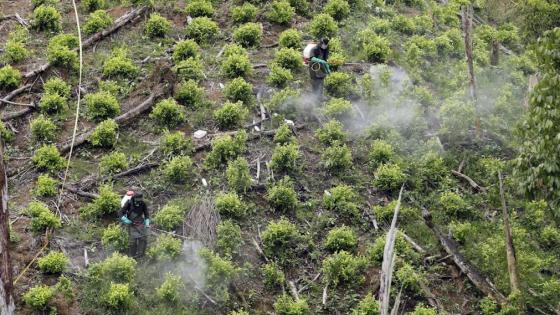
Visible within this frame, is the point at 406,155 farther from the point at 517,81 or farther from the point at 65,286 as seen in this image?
the point at 65,286

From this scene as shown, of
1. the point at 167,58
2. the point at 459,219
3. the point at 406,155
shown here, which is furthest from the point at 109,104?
the point at 459,219

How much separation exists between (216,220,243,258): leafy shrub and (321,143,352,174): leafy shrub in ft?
9.87

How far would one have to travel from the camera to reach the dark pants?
13.3 metres

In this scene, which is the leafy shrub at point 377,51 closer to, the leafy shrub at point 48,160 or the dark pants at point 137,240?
the leafy shrub at point 48,160

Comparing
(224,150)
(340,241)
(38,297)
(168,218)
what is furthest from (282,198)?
(38,297)

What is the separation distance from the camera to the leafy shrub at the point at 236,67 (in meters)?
18.6

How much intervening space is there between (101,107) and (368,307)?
25.5ft

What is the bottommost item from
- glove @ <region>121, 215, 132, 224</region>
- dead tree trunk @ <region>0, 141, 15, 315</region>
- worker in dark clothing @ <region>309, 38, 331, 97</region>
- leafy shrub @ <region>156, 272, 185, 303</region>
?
leafy shrub @ <region>156, 272, 185, 303</region>

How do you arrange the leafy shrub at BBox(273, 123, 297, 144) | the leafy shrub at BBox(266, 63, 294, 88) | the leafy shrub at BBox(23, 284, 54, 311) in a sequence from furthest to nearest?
the leafy shrub at BBox(266, 63, 294, 88) → the leafy shrub at BBox(273, 123, 297, 144) → the leafy shrub at BBox(23, 284, 54, 311)

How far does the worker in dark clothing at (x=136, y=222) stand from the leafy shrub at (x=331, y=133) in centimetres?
502

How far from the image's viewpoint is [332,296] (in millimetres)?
13438

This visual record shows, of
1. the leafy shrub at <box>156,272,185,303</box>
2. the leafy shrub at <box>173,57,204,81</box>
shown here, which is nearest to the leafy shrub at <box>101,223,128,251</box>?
the leafy shrub at <box>156,272,185,303</box>

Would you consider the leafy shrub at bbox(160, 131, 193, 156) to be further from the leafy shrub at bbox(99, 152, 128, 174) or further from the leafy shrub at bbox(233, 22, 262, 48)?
the leafy shrub at bbox(233, 22, 262, 48)

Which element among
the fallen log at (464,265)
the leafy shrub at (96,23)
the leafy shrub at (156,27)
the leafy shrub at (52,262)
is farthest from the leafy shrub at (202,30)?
the leafy shrub at (52,262)
